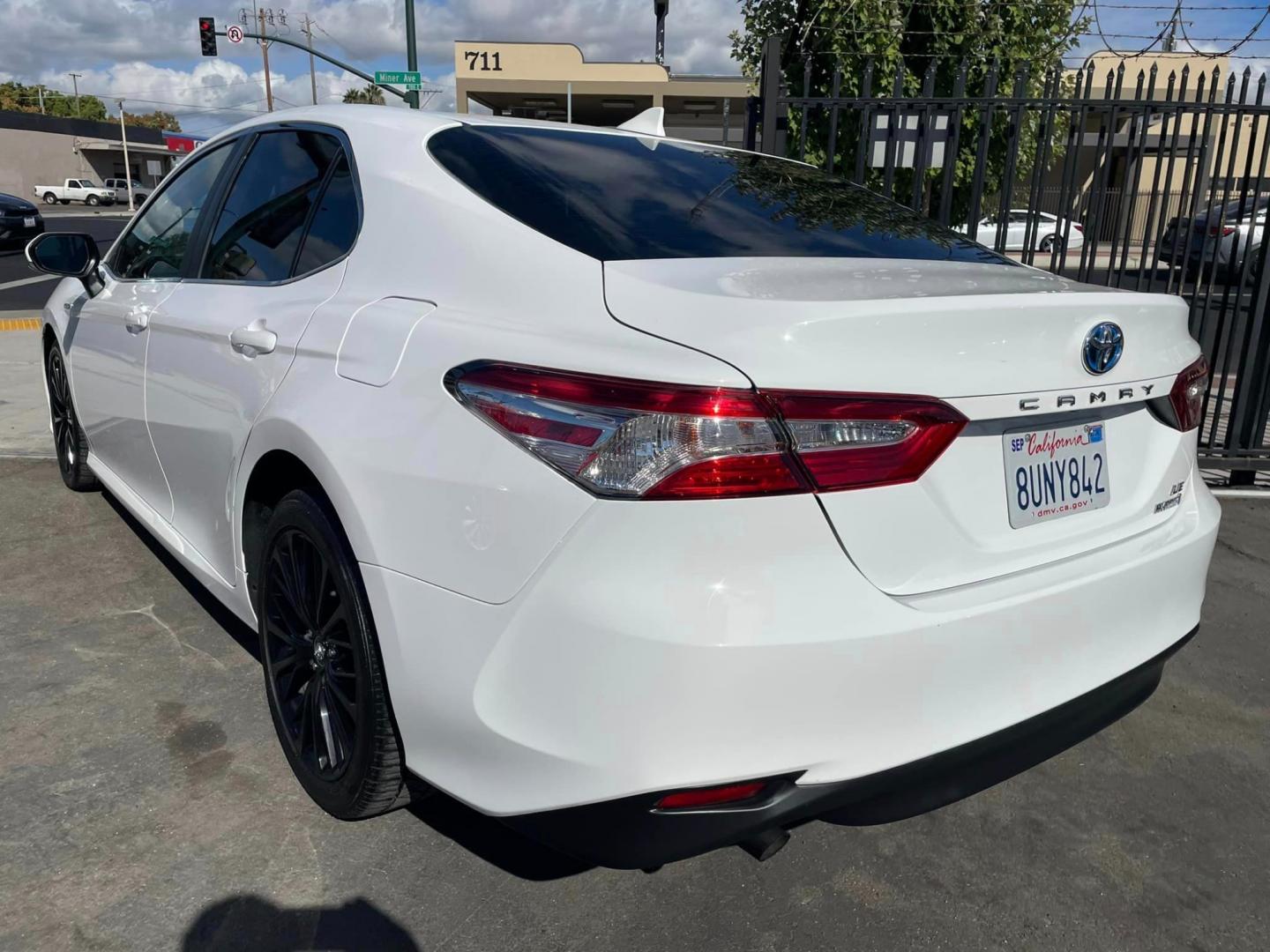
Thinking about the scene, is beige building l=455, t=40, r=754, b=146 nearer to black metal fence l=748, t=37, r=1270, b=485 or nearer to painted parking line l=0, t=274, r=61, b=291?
painted parking line l=0, t=274, r=61, b=291

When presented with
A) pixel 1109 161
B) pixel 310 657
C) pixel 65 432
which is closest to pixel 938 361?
pixel 310 657

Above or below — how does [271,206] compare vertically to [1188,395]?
above

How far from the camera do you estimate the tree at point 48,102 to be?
97.6m

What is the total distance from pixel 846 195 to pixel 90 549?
11.2 feet

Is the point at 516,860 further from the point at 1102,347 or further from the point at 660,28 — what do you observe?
the point at 660,28

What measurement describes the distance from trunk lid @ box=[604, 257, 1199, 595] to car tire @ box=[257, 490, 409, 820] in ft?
2.84

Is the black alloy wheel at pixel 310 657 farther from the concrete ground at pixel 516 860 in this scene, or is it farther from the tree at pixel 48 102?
the tree at pixel 48 102

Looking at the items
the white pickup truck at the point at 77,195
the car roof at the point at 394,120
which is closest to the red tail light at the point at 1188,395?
the car roof at the point at 394,120

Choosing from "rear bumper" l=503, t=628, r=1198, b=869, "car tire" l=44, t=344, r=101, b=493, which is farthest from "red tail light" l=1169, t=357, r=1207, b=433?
"car tire" l=44, t=344, r=101, b=493

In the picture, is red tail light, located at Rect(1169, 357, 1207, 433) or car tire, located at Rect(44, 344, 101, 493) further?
car tire, located at Rect(44, 344, 101, 493)

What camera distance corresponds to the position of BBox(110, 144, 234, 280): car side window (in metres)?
3.29

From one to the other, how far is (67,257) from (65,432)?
1287 millimetres

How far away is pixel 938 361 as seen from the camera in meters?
1.77

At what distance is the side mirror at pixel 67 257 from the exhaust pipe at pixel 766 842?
10.9ft
